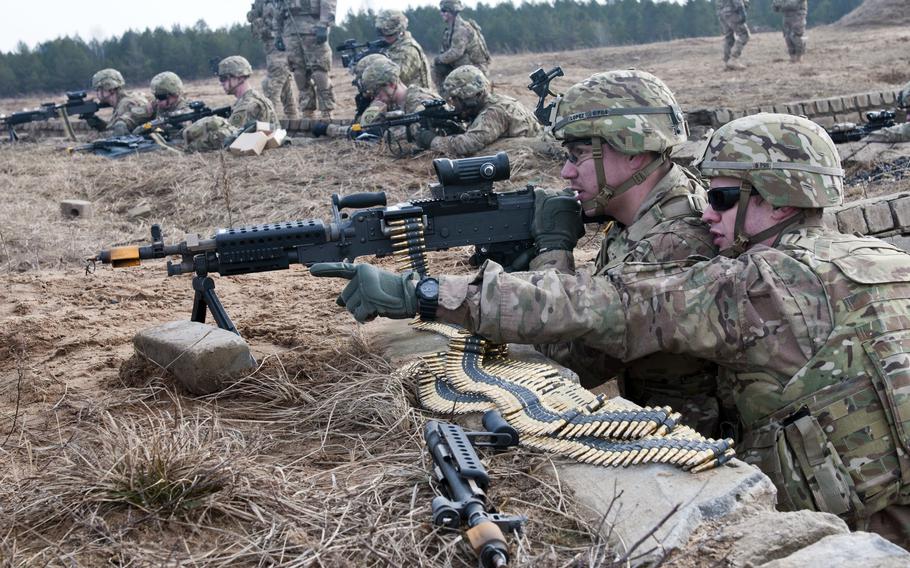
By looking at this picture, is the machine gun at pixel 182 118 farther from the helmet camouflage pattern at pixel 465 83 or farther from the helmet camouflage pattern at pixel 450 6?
the helmet camouflage pattern at pixel 465 83

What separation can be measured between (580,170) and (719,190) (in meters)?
0.84

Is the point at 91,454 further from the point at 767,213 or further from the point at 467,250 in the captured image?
the point at 467,250

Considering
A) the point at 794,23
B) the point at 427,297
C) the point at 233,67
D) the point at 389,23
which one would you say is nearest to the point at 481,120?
the point at 389,23

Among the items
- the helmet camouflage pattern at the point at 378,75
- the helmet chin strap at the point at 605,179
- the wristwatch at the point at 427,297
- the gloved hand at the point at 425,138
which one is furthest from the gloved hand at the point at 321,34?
the wristwatch at the point at 427,297

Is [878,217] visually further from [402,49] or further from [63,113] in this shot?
[63,113]

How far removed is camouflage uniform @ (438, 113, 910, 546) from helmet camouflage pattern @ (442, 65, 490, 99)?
25.7ft

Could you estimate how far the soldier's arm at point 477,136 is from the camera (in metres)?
11.1

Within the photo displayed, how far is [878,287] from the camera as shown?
3.02m

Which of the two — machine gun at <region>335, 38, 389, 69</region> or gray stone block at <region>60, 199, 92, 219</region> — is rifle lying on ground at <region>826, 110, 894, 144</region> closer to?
gray stone block at <region>60, 199, 92, 219</region>

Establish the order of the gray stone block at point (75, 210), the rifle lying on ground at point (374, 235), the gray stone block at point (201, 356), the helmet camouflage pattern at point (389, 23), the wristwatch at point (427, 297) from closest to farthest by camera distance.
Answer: the wristwatch at point (427, 297) < the gray stone block at point (201, 356) < the rifle lying on ground at point (374, 235) < the gray stone block at point (75, 210) < the helmet camouflage pattern at point (389, 23)

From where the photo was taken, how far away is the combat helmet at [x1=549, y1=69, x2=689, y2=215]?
13.1 ft

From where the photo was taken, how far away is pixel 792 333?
3080 millimetres

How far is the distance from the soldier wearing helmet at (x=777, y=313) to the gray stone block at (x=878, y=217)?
2.60 meters

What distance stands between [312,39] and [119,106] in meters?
3.77
